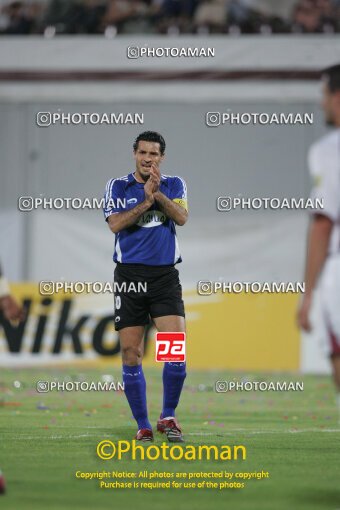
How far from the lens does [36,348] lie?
19.2m

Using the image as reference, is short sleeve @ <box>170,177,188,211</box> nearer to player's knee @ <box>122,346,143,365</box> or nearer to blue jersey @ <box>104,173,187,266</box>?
blue jersey @ <box>104,173,187,266</box>

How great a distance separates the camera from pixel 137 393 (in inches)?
386

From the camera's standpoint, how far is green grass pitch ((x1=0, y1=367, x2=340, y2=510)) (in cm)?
713

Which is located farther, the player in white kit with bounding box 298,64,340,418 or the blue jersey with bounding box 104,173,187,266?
the blue jersey with bounding box 104,173,187,266

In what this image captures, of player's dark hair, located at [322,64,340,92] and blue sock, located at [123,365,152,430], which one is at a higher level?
player's dark hair, located at [322,64,340,92]

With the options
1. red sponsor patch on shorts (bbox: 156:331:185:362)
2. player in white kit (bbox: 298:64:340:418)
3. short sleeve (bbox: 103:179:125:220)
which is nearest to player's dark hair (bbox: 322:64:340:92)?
player in white kit (bbox: 298:64:340:418)

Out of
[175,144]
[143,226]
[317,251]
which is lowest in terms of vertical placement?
[317,251]

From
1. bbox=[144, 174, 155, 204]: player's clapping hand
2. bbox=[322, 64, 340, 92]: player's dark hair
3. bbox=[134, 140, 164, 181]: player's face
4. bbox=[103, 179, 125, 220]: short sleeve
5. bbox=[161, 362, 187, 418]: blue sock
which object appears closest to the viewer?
bbox=[322, 64, 340, 92]: player's dark hair

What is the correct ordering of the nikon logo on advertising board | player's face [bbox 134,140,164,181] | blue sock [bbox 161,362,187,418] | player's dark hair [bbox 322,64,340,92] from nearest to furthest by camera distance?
player's dark hair [bbox 322,64,340,92] → player's face [bbox 134,140,164,181] → blue sock [bbox 161,362,187,418] → the nikon logo on advertising board

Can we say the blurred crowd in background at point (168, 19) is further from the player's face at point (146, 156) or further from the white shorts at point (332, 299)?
the white shorts at point (332, 299)

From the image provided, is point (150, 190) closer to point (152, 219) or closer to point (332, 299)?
point (152, 219)

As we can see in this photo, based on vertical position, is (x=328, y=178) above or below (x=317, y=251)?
above

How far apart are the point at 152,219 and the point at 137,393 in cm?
134

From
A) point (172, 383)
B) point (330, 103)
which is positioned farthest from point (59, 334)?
point (330, 103)
